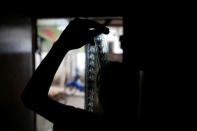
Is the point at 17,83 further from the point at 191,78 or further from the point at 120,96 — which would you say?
the point at 191,78

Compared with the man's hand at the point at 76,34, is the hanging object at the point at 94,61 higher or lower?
lower

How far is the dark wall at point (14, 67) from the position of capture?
1853 mm

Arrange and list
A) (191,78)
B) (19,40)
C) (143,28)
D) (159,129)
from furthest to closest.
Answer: (19,40) → (143,28) → (191,78) → (159,129)

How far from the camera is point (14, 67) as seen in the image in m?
2.03

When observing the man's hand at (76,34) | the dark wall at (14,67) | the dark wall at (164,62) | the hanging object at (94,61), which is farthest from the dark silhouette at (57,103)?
the dark wall at (14,67)

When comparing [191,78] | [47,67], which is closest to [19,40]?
[47,67]

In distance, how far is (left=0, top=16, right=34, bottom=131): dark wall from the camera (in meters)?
1.85

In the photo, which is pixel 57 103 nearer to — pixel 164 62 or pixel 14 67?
pixel 164 62

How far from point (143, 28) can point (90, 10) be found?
0.72 metres

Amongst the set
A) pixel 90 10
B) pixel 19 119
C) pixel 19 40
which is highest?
pixel 90 10

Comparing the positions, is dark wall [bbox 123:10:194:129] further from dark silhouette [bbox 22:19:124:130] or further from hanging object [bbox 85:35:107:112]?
dark silhouette [bbox 22:19:124:130]

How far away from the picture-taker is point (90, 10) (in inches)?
73.5

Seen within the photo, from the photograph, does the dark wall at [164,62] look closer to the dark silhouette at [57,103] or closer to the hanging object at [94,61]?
the hanging object at [94,61]

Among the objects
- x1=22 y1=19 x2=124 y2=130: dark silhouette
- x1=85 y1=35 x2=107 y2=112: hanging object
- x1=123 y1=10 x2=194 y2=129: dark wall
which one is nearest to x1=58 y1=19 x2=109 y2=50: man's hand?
x1=22 y1=19 x2=124 y2=130: dark silhouette
